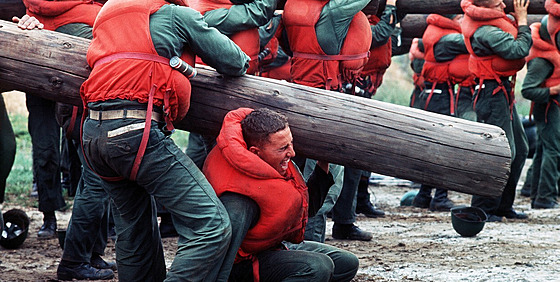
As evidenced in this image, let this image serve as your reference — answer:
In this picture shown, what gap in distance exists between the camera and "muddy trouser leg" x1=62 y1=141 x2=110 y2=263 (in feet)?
16.6

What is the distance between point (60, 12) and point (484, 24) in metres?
3.96

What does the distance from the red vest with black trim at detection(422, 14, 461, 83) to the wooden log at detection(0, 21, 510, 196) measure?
14.6 feet

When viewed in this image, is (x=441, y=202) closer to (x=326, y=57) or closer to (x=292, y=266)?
(x=326, y=57)

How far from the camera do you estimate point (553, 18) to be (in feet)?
25.9

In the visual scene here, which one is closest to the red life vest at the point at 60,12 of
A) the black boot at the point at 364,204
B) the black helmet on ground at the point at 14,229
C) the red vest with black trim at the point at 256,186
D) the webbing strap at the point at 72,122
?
the webbing strap at the point at 72,122

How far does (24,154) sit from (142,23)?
10261 mm

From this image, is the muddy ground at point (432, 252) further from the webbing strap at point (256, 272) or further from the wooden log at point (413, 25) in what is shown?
the wooden log at point (413, 25)

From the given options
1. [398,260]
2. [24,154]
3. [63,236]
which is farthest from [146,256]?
[24,154]

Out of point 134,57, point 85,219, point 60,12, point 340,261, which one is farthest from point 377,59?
point 134,57

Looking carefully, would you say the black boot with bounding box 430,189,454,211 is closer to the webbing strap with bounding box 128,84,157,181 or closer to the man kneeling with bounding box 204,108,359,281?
the man kneeling with bounding box 204,108,359,281

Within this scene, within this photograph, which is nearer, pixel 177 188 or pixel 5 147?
pixel 177 188

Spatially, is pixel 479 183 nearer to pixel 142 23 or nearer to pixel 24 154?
pixel 142 23

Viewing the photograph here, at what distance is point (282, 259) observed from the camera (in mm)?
3855

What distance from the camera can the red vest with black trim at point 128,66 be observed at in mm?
3623
